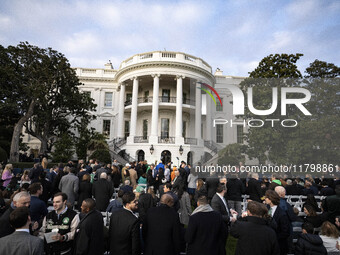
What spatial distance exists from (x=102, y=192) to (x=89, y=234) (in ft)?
9.61

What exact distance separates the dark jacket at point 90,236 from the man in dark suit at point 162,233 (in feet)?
2.12

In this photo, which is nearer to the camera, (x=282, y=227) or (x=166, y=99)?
(x=282, y=227)

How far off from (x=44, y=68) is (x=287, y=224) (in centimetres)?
2012

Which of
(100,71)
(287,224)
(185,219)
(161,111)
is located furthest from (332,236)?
(100,71)

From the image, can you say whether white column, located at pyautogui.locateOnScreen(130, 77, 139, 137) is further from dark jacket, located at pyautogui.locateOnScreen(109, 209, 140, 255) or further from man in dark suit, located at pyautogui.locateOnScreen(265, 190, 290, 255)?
man in dark suit, located at pyautogui.locateOnScreen(265, 190, 290, 255)

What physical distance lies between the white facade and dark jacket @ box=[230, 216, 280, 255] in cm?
1907

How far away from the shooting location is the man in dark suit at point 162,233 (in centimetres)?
299

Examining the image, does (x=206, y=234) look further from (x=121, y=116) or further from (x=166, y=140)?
(x=121, y=116)

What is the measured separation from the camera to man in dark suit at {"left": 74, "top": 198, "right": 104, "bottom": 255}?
286 cm

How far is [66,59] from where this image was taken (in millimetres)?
19500

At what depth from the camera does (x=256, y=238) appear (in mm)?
2502

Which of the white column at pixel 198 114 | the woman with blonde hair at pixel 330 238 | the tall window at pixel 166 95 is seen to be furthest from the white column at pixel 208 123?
the woman with blonde hair at pixel 330 238

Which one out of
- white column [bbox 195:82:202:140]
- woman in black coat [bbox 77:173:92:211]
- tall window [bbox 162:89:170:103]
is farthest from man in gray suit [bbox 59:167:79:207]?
tall window [bbox 162:89:170:103]

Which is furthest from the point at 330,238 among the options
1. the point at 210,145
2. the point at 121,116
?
the point at 121,116
